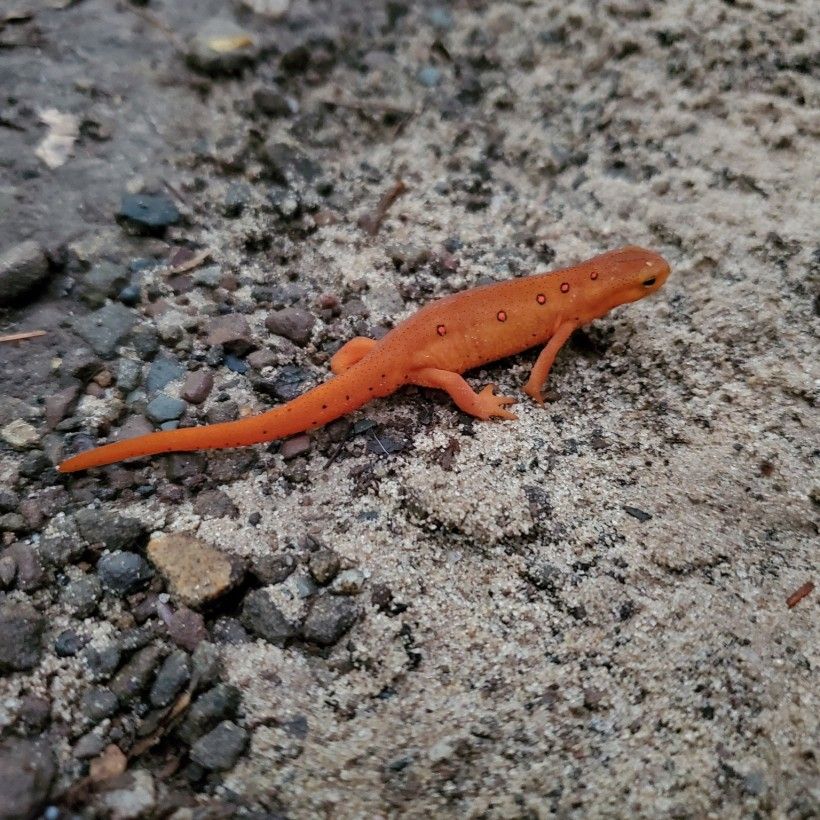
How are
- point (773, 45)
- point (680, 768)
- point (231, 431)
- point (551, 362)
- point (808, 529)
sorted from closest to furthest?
point (680, 768) < point (808, 529) < point (231, 431) < point (551, 362) < point (773, 45)

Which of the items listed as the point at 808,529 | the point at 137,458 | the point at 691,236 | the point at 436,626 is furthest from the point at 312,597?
the point at 691,236

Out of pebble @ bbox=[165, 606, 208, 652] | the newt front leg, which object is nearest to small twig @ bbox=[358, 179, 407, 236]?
the newt front leg

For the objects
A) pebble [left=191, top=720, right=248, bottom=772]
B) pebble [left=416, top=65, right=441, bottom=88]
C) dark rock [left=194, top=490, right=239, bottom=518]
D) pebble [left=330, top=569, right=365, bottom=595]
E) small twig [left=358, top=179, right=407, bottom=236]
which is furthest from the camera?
pebble [left=416, top=65, right=441, bottom=88]

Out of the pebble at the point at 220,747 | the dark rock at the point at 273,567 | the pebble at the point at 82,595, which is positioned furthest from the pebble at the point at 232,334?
the pebble at the point at 220,747

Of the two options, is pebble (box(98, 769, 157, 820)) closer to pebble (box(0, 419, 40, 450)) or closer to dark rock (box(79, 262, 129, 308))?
pebble (box(0, 419, 40, 450))

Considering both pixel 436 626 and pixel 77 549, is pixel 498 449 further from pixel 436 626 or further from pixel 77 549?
pixel 77 549

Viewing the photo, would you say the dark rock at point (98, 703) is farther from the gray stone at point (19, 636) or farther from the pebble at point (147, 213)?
the pebble at point (147, 213)
